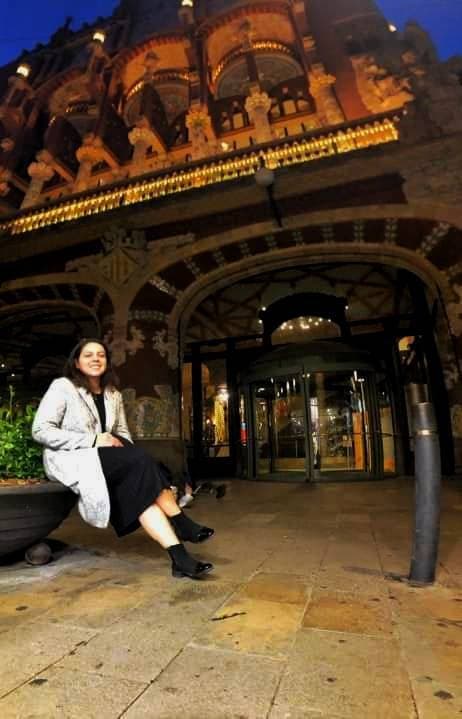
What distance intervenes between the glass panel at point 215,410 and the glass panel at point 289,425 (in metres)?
2.08

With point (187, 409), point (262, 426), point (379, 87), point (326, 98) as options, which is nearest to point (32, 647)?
point (262, 426)

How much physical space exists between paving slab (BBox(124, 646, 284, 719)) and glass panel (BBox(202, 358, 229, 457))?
10.3m

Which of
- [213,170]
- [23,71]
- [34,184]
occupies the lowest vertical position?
[213,170]

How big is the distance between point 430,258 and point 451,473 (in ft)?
15.7

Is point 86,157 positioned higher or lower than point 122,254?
higher

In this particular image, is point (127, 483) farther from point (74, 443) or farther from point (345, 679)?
point (345, 679)

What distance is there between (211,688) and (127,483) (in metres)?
1.48

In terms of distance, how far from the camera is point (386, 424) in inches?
407

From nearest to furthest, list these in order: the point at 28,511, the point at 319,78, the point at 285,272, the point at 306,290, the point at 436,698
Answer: the point at 436,698, the point at 28,511, the point at 285,272, the point at 306,290, the point at 319,78

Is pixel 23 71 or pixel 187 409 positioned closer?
pixel 187 409

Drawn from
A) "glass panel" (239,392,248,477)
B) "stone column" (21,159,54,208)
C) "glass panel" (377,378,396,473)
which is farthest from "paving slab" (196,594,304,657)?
"stone column" (21,159,54,208)

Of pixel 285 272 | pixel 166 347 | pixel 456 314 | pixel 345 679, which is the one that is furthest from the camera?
pixel 285 272

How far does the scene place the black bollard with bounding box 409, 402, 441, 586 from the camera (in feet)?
7.70

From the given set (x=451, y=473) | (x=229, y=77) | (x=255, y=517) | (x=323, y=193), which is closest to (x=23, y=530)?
(x=255, y=517)
